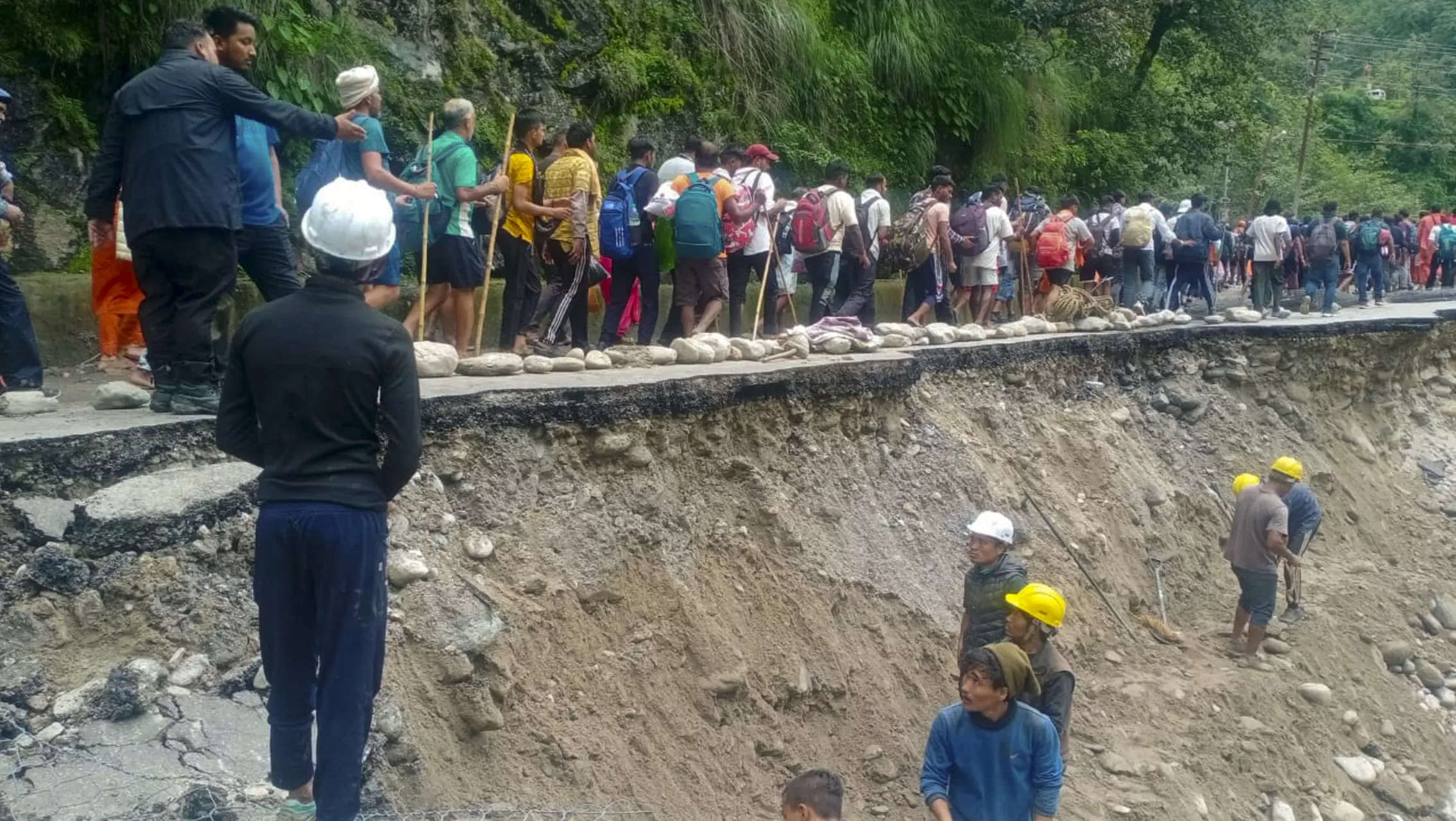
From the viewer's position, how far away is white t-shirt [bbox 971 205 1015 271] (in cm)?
1212

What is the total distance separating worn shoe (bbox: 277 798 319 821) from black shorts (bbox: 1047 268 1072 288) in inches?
423

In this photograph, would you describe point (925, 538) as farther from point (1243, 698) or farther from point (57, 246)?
point (57, 246)

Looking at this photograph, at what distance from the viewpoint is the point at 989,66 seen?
674 inches

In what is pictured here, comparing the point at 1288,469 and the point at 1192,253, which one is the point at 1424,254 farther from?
the point at 1288,469

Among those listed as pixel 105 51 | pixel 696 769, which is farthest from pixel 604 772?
pixel 105 51

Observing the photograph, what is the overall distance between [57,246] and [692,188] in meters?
3.98

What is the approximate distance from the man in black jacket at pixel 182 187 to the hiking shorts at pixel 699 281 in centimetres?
437

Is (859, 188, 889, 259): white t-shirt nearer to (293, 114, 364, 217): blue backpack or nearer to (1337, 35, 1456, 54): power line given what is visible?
(293, 114, 364, 217): blue backpack

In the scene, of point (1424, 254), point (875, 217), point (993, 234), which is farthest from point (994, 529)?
point (1424, 254)

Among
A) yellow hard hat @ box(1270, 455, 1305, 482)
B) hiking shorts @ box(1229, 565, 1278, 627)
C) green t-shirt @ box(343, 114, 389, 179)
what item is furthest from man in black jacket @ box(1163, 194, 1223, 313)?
green t-shirt @ box(343, 114, 389, 179)

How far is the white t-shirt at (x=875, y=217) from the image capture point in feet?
37.2

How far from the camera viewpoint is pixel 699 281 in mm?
9391

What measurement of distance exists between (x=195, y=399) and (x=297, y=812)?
6.46 feet

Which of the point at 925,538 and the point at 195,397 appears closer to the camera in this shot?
the point at 195,397
